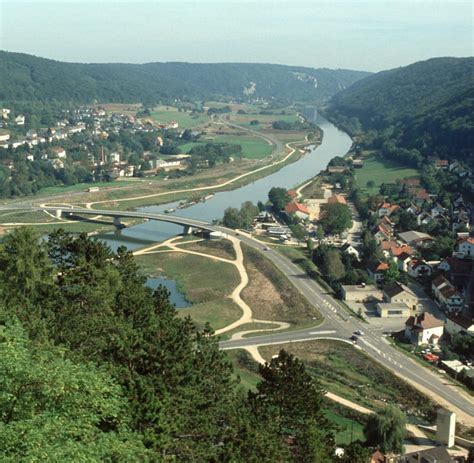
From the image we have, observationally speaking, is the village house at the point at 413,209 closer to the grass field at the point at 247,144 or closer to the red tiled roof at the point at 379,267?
the red tiled roof at the point at 379,267

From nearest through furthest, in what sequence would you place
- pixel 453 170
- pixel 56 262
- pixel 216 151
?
pixel 56 262
pixel 453 170
pixel 216 151

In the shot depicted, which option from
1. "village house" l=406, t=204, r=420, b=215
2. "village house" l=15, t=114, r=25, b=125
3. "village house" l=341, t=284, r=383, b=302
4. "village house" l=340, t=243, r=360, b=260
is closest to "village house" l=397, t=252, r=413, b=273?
Answer: "village house" l=340, t=243, r=360, b=260

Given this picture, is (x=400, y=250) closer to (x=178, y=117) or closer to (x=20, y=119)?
(x=20, y=119)

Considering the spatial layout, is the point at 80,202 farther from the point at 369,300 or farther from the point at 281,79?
the point at 281,79

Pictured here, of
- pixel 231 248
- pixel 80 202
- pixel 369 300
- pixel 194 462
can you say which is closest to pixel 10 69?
pixel 80 202

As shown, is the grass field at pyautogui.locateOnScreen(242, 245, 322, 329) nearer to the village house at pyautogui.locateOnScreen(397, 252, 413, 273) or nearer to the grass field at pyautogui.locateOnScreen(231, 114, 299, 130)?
the village house at pyautogui.locateOnScreen(397, 252, 413, 273)

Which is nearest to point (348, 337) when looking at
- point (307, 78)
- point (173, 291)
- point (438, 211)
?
point (173, 291)
